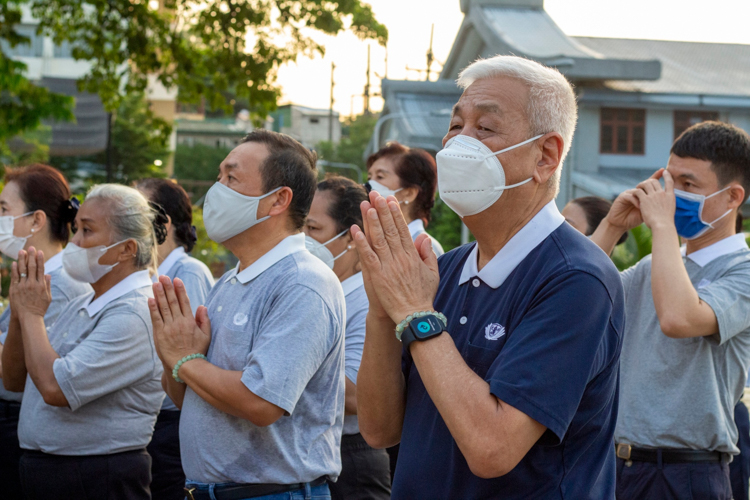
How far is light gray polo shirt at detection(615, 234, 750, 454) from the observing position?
10.9 feet

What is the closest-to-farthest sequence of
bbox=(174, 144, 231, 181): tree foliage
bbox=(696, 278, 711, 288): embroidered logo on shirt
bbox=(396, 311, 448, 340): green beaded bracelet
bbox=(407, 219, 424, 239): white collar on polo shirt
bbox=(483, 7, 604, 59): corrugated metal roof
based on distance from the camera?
1. bbox=(396, 311, 448, 340): green beaded bracelet
2. bbox=(696, 278, 711, 288): embroidered logo on shirt
3. bbox=(407, 219, 424, 239): white collar on polo shirt
4. bbox=(483, 7, 604, 59): corrugated metal roof
5. bbox=(174, 144, 231, 181): tree foliage

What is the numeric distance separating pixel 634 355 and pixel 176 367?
6.72 ft

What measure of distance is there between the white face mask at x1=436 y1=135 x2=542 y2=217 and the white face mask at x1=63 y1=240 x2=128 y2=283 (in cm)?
236

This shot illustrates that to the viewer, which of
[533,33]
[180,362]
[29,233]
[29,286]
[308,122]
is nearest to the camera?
[180,362]

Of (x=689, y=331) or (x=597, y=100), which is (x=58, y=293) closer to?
(x=689, y=331)

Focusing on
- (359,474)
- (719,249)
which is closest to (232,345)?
(359,474)

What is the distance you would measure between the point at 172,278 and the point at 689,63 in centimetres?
2600

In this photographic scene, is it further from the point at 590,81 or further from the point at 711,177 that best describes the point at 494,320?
the point at 590,81

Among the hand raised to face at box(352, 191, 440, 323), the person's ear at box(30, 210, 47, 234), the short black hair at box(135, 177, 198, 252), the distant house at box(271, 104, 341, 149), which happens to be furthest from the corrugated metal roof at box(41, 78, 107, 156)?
the distant house at box(271, 104, 341, 149)

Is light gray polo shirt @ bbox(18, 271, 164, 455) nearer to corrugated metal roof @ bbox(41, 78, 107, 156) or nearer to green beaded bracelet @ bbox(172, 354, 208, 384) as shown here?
green beaded bracelet @ bbox(172, 354, 208, 384)

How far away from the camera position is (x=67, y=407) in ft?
12.1

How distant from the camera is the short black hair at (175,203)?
5.34m

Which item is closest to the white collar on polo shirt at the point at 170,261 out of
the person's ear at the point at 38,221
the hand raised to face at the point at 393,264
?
the person's ear at the point at 38,221

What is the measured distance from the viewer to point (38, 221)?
15.9 ft
